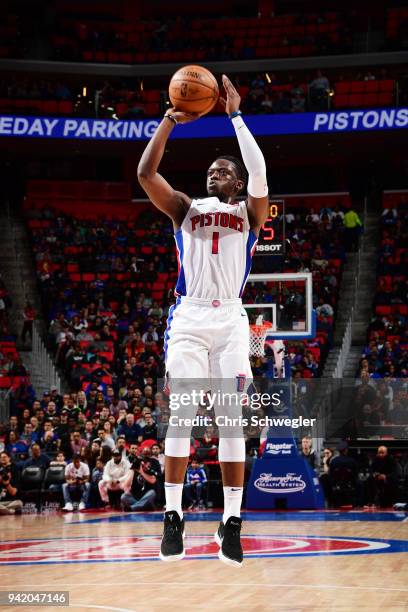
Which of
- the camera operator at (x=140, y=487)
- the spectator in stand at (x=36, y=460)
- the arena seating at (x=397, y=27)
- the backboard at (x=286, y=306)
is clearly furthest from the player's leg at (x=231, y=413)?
the arena seating at (x=397, y=27)

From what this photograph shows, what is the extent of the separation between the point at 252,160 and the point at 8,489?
13.1 metres

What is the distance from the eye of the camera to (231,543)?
6.46 m

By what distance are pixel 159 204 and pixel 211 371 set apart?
1182 mm

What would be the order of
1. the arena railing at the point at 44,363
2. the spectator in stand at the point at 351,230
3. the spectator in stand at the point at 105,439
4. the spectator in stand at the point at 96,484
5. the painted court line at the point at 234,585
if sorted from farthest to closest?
the spectator in stand at the point at 351,230, the arena railing at the point at 44,363, the spectator in stand at the point at 105,439, the spectator in stand at the point at 96,484, the painted court line at the point at 234,585

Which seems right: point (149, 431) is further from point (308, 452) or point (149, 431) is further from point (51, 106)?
point (51, 106)

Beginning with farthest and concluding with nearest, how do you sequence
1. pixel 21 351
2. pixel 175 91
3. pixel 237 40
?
pixel 237 40
pixel 21 351
pixel 175 91

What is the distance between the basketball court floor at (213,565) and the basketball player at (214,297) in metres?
1.31

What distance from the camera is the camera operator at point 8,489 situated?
59.3 feet

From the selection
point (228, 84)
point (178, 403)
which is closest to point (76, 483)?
point (178, 403)

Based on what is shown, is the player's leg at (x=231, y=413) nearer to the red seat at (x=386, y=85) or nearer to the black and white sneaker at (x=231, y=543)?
the black and white sneaker at (x=231, y=543)

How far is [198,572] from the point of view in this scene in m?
9.87

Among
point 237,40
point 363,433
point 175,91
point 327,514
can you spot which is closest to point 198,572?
point 175,91

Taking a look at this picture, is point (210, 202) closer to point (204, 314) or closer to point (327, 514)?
point (204, 314)

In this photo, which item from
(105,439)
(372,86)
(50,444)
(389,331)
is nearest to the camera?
(105,439)
